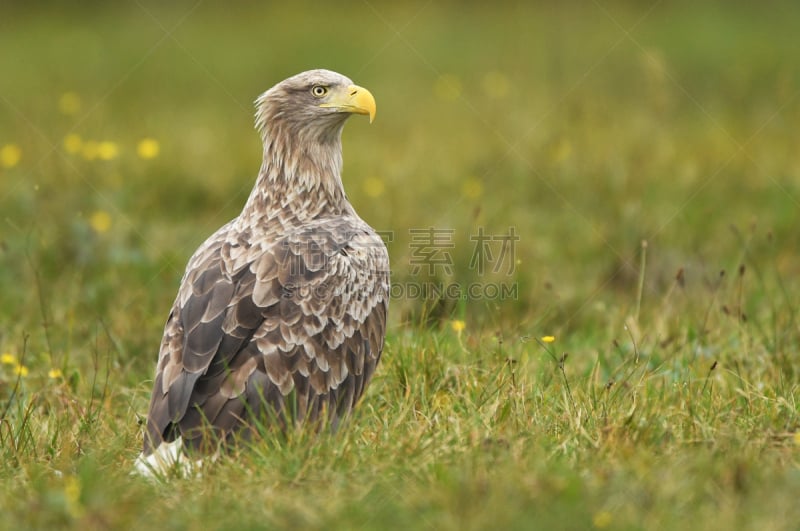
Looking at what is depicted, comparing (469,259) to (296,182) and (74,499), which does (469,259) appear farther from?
(74,499)

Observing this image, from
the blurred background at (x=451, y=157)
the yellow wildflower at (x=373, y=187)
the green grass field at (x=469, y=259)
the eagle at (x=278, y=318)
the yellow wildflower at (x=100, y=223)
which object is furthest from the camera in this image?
the yellow wildflower at (x=373, y=187)

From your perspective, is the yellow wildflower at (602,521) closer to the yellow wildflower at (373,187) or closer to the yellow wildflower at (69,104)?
the yellow wildflower at (373,187)

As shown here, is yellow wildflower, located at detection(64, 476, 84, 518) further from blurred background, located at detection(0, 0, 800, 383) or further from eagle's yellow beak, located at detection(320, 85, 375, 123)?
eagle's yellow beak, located at detection(320, 85, 375, 123)

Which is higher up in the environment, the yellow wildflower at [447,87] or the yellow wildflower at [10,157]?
the yellow wildflower at [447,87]

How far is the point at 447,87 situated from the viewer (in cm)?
1255

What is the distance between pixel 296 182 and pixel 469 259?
6.57 feet

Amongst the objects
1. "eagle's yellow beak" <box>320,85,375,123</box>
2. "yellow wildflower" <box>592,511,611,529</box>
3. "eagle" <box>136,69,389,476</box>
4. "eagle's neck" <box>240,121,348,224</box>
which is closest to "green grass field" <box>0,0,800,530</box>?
"yellow wildflower" <box>592,511,611,529</box>

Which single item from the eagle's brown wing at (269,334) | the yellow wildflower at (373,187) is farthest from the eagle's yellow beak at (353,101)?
the yellow wildflower at (373,187)

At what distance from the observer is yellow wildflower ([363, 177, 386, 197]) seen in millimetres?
8523

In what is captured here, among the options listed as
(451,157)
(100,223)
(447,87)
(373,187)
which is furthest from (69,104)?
(447,87)

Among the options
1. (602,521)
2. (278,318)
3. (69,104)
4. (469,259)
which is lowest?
(602,521)

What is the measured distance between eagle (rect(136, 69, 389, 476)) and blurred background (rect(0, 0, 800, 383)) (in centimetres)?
63

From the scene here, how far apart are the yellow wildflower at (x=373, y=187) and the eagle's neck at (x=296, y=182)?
2907mm

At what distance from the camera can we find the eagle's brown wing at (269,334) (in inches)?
173
